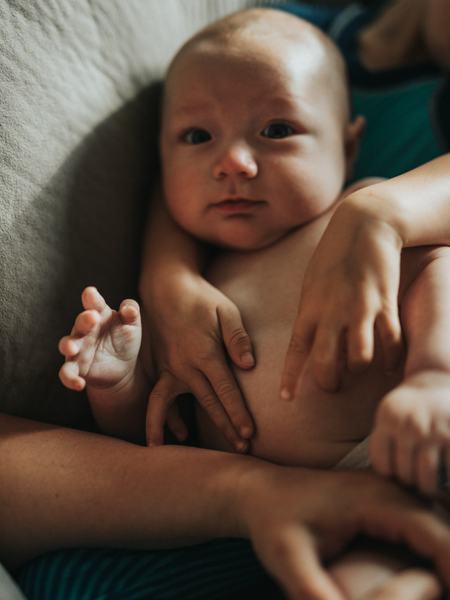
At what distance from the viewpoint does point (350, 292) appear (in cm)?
64

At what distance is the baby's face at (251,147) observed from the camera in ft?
2.81

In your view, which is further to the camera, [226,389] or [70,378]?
[226,389]

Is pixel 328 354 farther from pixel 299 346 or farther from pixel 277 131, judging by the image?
pixel 277 131

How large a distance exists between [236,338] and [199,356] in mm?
45

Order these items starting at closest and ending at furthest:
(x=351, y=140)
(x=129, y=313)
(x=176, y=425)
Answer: (x=129, y=313) → (x=176, y=425) → (x=351, y=140)

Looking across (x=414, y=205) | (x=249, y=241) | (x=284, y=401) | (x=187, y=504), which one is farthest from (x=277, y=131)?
(x=187, y=504)

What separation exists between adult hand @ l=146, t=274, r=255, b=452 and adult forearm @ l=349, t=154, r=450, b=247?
0.20 metres

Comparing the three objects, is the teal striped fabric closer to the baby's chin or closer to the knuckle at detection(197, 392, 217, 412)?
the knuckle at detection(197, 392, 217, 412)

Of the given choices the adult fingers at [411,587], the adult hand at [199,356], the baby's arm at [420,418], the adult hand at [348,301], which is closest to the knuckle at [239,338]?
the adult hand at [199,356]

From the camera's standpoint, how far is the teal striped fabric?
0.68m

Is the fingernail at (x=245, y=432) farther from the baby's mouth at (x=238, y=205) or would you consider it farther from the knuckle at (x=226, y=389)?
the baby's mouth at (x=238, y=205)

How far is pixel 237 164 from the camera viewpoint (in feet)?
2.72

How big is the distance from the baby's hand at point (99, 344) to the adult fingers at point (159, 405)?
50 millimetres

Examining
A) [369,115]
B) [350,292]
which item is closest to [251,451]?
[350,292]
